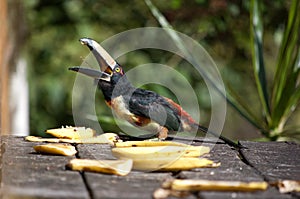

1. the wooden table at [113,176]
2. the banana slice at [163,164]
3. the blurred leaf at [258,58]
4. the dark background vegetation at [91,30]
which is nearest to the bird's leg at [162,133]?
the wooden table at [113,176]

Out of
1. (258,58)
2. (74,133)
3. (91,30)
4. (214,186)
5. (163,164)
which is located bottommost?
(214,186)

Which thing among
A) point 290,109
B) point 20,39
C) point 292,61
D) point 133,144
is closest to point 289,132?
point 290,109

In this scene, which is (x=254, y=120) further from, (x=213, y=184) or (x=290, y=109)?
(x=213, y=184)

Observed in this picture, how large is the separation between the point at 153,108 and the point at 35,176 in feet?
3.36

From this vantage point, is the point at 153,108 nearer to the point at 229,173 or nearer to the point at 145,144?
the point at 145,144

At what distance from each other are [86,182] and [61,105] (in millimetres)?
3895

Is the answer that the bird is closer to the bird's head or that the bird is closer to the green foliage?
the bird's head

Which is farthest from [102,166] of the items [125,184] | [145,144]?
[145,144]

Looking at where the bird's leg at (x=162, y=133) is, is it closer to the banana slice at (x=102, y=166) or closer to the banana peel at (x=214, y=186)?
the banana slice at (x=102, y=166)

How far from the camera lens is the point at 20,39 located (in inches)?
239

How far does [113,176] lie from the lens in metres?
2.60

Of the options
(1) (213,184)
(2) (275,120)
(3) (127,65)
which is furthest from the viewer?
(3) (127,65)

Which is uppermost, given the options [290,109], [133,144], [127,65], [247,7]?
[247,7]

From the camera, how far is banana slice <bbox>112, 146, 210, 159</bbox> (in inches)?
110
